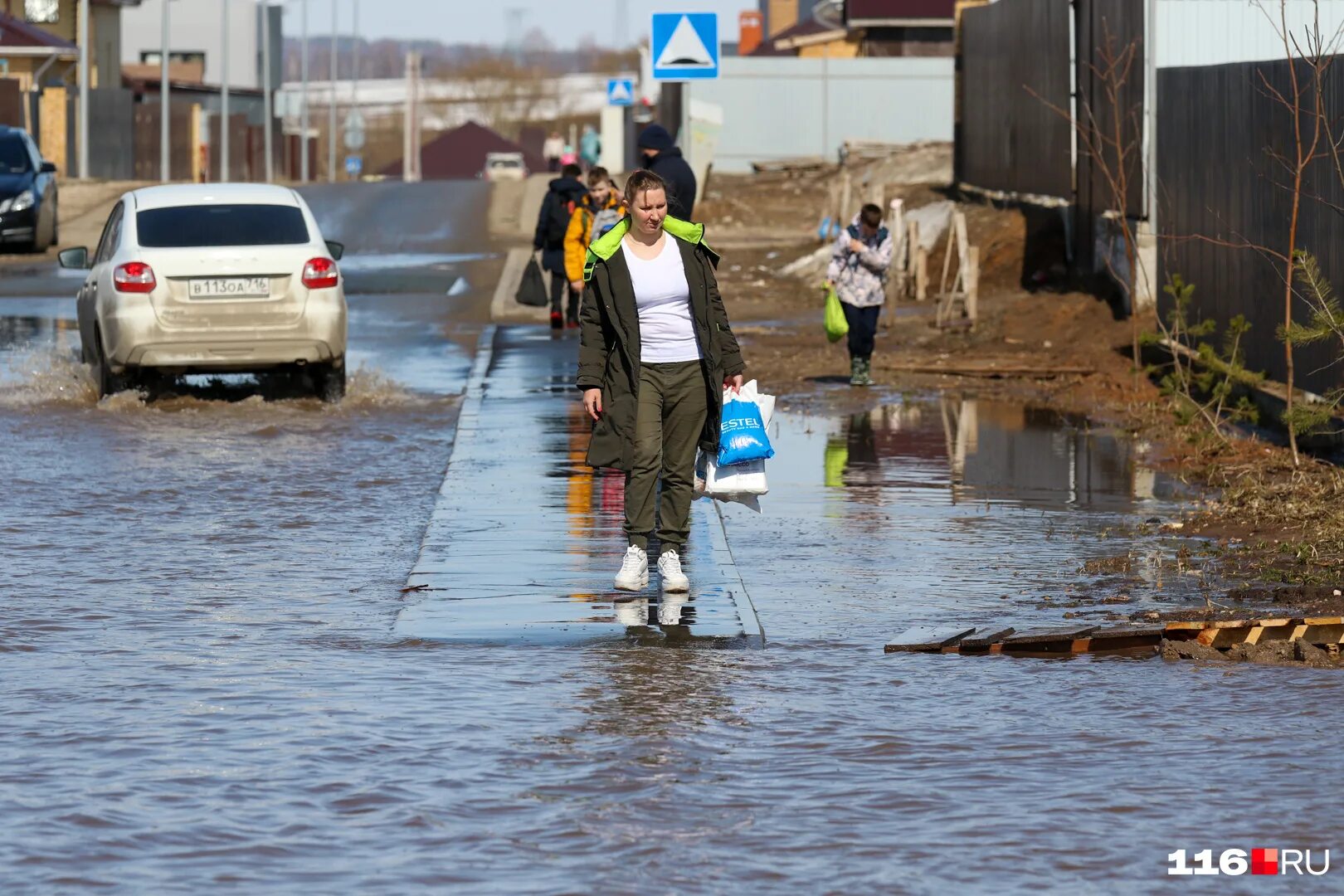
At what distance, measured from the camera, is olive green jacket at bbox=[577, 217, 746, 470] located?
Result: 8.64 m

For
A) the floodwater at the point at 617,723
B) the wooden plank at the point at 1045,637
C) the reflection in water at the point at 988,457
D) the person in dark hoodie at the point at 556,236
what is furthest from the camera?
the person in dark hoodie at the point at 556,236

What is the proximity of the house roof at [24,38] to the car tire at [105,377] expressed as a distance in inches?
1921

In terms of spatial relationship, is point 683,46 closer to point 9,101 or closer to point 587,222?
point 587,222

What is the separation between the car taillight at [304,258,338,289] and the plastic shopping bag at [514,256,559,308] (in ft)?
17.2

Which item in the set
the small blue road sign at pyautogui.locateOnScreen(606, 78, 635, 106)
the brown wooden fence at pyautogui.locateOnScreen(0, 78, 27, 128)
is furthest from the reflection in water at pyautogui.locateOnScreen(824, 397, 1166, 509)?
the brown wooden fence at pyautogui.locateOnScreen(0, 78, 27, 128)

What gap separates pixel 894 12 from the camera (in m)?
61.5

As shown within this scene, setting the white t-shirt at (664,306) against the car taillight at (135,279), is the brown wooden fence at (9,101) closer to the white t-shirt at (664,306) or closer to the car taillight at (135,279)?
the car taillight at (135,279)

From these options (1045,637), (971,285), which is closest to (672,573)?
(1045,637)

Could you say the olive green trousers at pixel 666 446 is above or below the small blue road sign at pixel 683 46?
below

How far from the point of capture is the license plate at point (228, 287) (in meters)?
15.4

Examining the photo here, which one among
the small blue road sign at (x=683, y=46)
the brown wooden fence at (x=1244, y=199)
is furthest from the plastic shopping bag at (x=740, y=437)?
the small blue road sign at (x=683, y=46)

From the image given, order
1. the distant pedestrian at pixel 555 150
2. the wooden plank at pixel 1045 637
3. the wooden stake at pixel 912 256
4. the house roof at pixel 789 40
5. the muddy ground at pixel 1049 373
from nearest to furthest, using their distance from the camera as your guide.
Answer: the wooden plank at pixel 1045 637
the muddy ground at pixel 1049 373
the wooden stake at pixel 912 256
the distant pedestrian at pixel 555 150
the house roof at pixel 789 40

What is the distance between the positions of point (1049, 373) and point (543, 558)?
8514 mm

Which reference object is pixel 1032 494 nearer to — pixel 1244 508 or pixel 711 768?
pixel 1244 508
